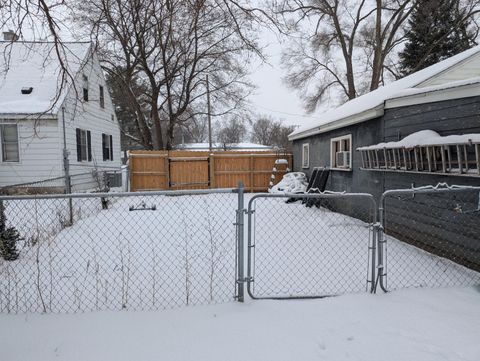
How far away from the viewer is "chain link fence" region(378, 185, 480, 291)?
4204 mm

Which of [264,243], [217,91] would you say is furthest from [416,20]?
[264,243]

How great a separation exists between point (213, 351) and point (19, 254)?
13.3 ft

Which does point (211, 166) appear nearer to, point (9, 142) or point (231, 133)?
point (9, 142)

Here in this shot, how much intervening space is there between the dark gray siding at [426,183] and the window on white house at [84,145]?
10465 mm

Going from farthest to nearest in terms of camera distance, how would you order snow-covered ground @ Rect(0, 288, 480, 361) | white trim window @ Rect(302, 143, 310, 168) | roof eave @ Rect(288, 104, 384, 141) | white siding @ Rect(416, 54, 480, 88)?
white trim window @ Rect(302, 143, 310, 168)
roof eave @ Rect(288, 104, 384, 141)
white siding @ Rect(416, 54, 480, 88)
snow-covered ground @ Rect(0, 288, 480, 361)

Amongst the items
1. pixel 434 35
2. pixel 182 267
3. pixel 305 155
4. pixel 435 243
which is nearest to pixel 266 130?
pixel 434 35

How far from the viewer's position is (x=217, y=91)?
75.0 ft

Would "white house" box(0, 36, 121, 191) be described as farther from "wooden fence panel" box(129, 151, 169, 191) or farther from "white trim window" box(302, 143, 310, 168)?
"white trim window" box(302, 143, 310, 168)

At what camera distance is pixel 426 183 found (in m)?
5.38

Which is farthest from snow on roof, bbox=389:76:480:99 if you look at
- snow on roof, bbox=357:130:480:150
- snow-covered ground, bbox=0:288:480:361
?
snow-covered ground, bbox=0:288:480:361

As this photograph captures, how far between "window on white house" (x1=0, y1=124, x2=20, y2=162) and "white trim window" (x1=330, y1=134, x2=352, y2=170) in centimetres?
1061

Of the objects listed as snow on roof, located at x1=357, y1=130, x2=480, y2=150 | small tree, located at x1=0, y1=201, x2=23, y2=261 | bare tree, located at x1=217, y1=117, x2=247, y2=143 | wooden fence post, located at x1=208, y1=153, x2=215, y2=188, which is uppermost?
bare tree, located at x1=217, y1=117, x2=247, y2=143

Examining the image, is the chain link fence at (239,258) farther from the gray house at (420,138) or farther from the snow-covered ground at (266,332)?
the snow-covered ground at (266,332)

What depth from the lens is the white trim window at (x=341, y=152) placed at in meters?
8.68
